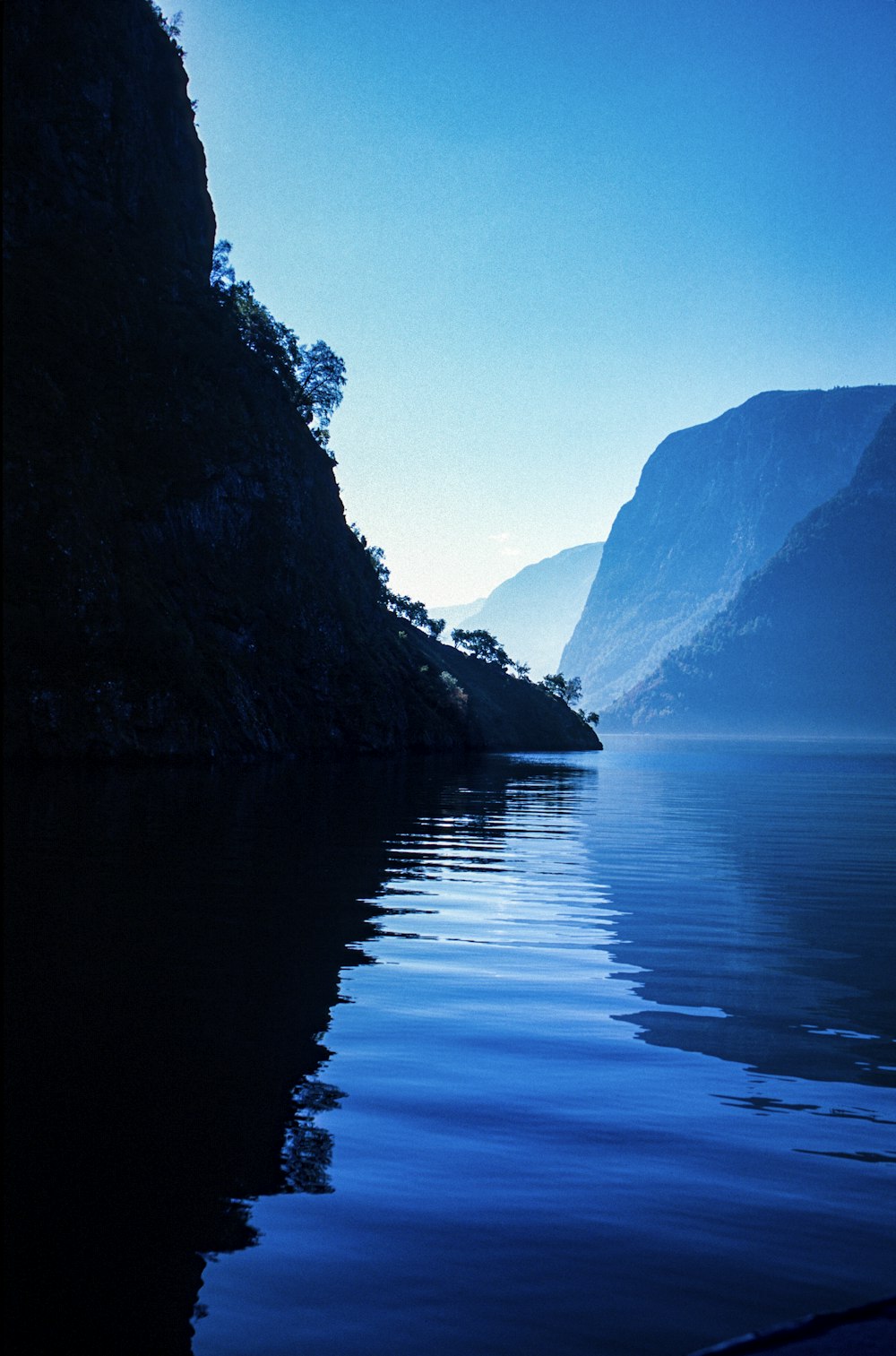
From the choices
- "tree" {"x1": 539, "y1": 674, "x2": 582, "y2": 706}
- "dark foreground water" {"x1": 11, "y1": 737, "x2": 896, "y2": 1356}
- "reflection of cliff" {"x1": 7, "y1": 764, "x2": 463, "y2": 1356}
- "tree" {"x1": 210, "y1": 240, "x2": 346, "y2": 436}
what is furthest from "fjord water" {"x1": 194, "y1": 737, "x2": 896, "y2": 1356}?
"tree" {"x1": 539, "y1": 674, "x2": 582, "y2": 706}

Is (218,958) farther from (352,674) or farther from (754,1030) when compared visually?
(352,674)

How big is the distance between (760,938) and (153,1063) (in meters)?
8.81

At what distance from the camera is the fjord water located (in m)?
4.16

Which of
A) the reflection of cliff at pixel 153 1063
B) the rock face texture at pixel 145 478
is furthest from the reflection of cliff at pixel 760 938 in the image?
the rock face texture at pixel 145 478

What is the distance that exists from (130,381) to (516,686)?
89.7 metres

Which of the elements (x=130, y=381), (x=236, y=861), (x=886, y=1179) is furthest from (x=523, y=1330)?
(x=130, y=381)

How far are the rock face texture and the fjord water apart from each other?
45.5 m

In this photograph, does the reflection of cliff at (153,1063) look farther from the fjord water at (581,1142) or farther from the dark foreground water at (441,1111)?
the fjord water at (581,1142)

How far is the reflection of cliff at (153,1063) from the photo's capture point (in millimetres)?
4426

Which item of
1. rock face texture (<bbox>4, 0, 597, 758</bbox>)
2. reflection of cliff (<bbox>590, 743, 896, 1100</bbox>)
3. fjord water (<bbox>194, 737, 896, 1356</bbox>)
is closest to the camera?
fjord water (<bbox>194, 737, 896, 1356</bbox>)

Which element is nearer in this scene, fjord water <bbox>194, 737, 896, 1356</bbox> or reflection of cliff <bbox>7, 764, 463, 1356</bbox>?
fjord water <bbox>194, 737, 896, 1356</bbox>

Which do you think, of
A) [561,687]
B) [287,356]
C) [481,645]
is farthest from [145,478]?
[561,687]

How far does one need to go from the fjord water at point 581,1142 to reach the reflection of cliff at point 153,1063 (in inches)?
9.1

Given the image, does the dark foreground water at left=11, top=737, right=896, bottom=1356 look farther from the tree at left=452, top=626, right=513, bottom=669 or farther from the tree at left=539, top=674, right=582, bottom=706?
the tree at left=539, top=674, right=582, bottom=706
